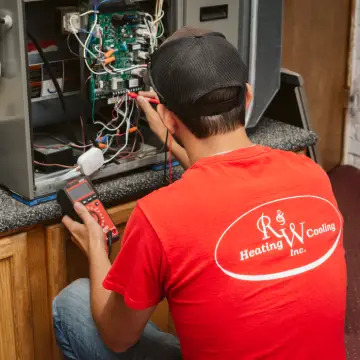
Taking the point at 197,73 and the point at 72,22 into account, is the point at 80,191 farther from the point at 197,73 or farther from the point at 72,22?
the point at 197,73

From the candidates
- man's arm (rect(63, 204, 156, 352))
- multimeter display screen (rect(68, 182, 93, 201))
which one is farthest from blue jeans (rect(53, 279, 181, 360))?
multimeter display screen (rect(68, 182, 93, 201))

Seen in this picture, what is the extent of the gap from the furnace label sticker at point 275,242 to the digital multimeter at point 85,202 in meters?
0.49

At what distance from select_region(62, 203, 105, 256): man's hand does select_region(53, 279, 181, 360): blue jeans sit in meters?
0.11

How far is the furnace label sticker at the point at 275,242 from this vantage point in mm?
1130

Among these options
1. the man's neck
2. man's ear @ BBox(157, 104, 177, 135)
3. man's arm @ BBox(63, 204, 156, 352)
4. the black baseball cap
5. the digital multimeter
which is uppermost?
the black baseball cap

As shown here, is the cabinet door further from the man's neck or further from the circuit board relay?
the man's neck

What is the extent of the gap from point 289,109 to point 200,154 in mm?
1022

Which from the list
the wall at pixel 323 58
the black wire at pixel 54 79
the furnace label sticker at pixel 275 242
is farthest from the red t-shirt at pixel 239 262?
the wall at pixel 323 58

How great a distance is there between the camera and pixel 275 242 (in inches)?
45.2

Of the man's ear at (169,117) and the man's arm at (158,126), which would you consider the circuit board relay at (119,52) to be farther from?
the man's ear at (169,117)

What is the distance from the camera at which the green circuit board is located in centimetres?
166

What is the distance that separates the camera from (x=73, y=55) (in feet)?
5.79

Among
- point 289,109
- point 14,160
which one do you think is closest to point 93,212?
point 14,160

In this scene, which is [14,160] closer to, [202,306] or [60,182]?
[60,182]
